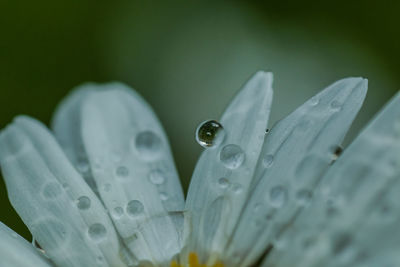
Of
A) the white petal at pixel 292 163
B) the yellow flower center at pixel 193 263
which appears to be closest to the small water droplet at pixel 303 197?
the white petal at pixel 292 163

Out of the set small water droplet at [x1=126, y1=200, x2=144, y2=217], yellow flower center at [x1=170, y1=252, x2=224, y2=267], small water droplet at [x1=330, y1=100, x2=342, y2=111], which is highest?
small water droplet at [x1=330, y1=100, x2=342, y2=111]

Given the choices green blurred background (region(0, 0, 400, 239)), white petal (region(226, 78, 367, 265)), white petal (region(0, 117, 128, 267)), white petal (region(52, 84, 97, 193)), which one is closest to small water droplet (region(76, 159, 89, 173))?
white petal (region(52, 84, 97, 193))

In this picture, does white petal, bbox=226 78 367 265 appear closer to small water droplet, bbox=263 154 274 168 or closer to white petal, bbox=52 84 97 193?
small water droplet, bbox=263 154 274 168

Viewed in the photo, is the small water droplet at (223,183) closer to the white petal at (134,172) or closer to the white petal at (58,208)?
the white petal at (134,172)

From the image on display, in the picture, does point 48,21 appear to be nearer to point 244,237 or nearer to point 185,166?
point 185,166

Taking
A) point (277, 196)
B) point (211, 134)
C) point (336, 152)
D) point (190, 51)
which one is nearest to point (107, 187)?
point (211, 134)
